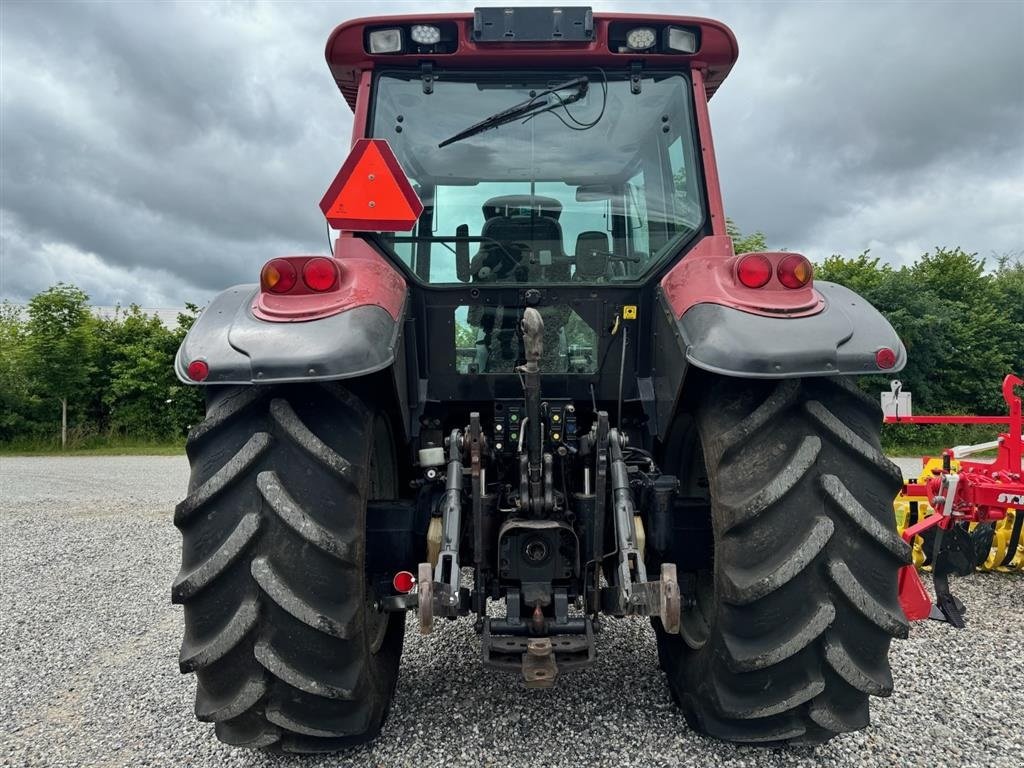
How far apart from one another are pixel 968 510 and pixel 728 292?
131 inches

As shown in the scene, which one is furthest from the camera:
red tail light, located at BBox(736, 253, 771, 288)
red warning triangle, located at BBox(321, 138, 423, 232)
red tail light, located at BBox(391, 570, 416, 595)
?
red warning triangle, located at BBox(321, 138, 423, 232)

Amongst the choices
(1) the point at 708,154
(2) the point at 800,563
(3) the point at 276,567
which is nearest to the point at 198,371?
(3) the point at 276,567

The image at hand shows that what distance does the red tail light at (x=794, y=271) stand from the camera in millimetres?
2207

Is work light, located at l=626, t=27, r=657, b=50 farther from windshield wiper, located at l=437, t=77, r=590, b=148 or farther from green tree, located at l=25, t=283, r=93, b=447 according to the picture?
green tree, located at l=25, t=283, r=93, b=447

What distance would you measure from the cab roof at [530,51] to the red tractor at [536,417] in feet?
0.04

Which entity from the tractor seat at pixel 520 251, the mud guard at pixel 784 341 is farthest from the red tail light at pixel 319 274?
the mud guard at pixel 784 341

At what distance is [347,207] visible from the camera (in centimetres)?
248

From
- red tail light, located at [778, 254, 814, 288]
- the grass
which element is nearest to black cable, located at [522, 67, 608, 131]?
red tail light, located at [778, 254, 814, 288]

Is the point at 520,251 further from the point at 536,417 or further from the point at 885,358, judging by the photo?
the point at 885,358

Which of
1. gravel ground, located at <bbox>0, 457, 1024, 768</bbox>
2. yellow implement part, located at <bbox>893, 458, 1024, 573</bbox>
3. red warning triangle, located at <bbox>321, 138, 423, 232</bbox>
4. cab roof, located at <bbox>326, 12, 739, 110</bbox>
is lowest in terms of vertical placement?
gravel ground, located at <bbox>0, 457, 1024, 768</bbox>

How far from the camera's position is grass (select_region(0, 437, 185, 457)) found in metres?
17.0

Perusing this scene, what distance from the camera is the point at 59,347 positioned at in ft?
58.3

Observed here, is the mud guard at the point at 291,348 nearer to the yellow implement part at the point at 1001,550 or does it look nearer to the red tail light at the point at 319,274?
the red tail light at the point at 319,274

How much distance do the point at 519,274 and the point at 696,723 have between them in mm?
1700
